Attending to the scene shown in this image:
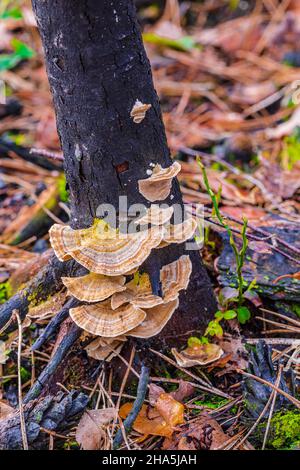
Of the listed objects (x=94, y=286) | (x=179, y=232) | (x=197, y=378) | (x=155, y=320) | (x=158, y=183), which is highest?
(x=158, y=183)

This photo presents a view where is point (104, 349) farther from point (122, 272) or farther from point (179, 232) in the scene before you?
point (179, 232)

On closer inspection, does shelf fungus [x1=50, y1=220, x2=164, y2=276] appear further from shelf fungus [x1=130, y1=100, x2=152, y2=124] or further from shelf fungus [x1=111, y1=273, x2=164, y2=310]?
shelf fungus [x1=130, y1=100, x2=152, y2=124]

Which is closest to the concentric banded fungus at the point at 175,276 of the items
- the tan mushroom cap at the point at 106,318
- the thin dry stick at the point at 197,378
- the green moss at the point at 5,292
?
the tan mushroom cap at the point at 106,318

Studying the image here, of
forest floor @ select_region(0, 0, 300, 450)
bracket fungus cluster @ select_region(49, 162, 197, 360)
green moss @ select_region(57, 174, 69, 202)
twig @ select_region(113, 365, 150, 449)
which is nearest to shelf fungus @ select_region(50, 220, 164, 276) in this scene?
bracket fungus cluster @ select_region(49, 162, 197, 360)

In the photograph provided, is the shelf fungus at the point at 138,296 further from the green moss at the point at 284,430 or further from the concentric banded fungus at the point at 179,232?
the green moss at the point at 284,430

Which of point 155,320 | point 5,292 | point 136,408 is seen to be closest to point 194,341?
point 155,320
